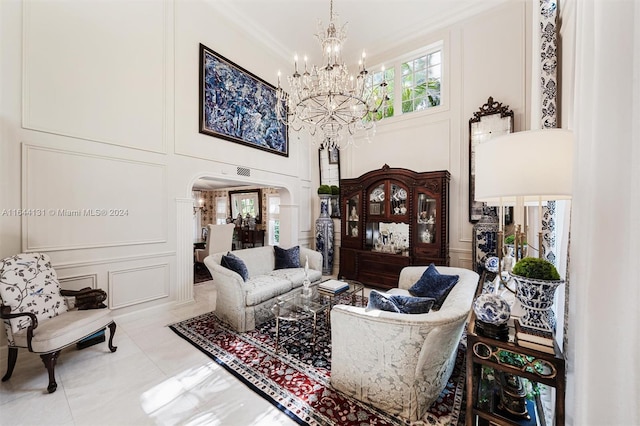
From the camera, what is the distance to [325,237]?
527 centimetres

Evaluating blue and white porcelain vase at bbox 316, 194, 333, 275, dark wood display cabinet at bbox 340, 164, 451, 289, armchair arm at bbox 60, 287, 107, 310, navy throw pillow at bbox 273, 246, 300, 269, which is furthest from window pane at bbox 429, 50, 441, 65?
armchair arm at bbox 60, 287, 107, 310

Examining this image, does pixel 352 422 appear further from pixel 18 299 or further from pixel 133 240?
pixel 133 240

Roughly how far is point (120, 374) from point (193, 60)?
3995mm

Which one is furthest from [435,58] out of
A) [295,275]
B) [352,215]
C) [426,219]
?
[295,275]

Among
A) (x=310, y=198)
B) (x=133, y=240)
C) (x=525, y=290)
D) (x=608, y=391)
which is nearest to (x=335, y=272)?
(x=310, y=198)

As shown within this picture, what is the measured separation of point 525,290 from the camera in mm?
1193

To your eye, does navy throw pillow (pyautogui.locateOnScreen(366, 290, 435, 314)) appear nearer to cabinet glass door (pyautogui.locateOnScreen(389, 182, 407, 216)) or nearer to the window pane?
cabinet glass door (pyautogui.locateOnScreen(389, 182, 407, 216))

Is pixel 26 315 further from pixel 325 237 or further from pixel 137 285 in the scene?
pixel 325 237

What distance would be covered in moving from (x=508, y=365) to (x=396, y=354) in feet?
2.01

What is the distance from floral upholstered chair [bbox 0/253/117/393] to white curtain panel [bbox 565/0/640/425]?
3.21 m

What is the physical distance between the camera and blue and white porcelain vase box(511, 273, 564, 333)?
1.15 m

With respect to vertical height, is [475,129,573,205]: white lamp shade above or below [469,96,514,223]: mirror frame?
below

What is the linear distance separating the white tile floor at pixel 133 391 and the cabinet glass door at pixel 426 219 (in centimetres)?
320

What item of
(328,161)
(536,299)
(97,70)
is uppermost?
(97,70)
